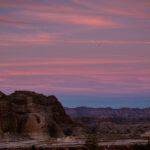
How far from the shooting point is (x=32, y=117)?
4198 inches

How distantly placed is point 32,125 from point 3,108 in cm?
691

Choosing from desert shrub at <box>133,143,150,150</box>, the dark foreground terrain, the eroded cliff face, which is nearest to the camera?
desert shrub at <box>133,143,150,150</box>

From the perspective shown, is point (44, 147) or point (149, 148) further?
point (44, 147)

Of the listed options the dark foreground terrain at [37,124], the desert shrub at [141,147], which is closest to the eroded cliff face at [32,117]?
the dark foreground terrain at [37,124]

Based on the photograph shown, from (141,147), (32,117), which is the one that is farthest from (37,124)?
(141,147)

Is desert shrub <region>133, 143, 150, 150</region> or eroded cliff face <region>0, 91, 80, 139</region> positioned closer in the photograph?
desert shrub <region>133, 143, 150, 150</region>

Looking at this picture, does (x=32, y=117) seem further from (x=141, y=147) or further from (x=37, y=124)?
(x=141, y=147)

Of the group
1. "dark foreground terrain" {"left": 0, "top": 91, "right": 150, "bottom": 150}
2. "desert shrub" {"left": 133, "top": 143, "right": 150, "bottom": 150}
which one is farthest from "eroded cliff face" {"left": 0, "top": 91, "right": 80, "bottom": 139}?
"desert shrub" {"left": 133, "top": 143, "right": 150, "bottom": 150}

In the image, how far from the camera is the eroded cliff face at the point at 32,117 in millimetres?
104812

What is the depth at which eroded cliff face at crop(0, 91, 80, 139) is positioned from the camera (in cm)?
10481

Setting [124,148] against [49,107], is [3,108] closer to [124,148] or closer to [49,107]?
[49,107]

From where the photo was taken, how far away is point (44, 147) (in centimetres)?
7769

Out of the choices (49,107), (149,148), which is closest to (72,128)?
(49,107)

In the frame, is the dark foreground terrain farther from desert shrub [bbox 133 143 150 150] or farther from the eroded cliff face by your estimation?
desert shrub [bbox 133 143 150 150]
